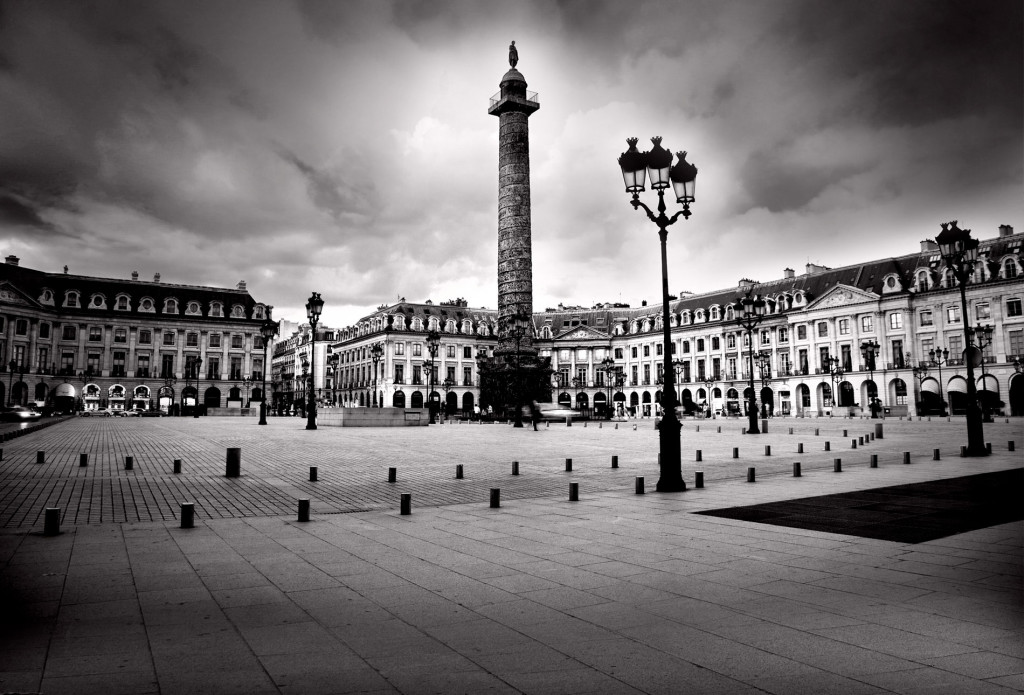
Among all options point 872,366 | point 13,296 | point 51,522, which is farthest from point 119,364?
point 51,522

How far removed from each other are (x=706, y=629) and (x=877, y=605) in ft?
5.09

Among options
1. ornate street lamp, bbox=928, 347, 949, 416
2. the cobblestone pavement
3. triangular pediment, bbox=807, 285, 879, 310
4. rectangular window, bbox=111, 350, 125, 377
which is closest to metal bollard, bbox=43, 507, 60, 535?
the cobblestone pavement

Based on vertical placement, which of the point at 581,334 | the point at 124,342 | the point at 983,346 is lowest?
the point at 983,346

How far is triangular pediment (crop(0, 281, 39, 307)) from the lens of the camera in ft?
245

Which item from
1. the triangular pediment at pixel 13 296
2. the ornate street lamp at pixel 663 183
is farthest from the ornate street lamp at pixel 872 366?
the triangular pediment at pixel 13 296

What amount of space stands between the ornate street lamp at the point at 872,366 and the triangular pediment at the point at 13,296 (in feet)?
293

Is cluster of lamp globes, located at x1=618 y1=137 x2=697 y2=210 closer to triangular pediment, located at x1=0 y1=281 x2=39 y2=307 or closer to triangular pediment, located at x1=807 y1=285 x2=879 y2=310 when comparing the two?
triangular pediment, located at x1=807 y1=285 x2=879 y2=310

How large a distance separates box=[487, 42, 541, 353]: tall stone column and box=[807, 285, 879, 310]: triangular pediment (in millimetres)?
42290

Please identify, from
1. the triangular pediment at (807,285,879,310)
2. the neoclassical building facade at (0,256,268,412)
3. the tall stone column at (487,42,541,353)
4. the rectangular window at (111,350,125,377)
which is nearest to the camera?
the tall stone column at (487,42,541,353)

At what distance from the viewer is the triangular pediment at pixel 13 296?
7481 cm

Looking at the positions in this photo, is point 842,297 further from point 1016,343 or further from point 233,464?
point 233,464

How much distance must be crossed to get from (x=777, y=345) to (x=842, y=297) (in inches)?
430

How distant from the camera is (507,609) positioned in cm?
510

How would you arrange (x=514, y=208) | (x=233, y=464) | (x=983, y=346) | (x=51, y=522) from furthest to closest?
(x=983, y=346)
(x=514, y=208)
(x=233, y=464)
(x=51, y=522)
